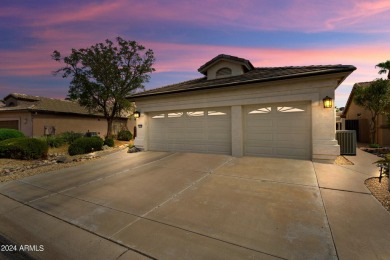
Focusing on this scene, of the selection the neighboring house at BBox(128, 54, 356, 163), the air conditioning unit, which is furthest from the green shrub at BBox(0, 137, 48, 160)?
the air conditioning unit

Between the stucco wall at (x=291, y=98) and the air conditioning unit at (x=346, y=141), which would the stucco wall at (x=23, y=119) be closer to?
the stucco wall at (x=291, y=98)

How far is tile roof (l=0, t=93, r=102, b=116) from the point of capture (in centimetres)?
1872

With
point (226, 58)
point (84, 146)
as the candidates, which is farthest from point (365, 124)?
point (84, 146)

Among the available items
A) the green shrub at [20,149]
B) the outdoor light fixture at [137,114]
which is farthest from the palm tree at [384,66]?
the green shrub at [20,149]

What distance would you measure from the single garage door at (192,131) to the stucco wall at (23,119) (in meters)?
14.2

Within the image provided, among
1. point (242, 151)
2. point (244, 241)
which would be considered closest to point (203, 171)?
point (242, 151)

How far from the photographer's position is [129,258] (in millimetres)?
2764

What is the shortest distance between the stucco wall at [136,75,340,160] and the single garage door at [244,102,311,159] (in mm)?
315

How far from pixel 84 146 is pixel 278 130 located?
1241 centimetres

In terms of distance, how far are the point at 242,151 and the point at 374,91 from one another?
12422 mm

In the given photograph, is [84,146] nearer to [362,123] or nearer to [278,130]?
[278,130]

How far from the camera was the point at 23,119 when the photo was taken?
18.5 metres

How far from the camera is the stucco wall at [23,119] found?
1798 cm

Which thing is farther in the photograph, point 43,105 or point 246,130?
point 43,105
